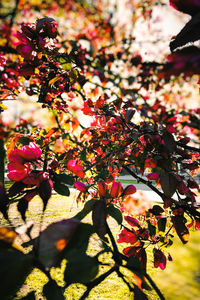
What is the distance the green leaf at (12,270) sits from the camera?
0.77ft

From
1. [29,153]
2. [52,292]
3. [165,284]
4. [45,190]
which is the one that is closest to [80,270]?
[52,292]

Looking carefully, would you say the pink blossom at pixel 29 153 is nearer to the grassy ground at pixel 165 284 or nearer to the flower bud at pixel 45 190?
the flower bud at pixel 45 190

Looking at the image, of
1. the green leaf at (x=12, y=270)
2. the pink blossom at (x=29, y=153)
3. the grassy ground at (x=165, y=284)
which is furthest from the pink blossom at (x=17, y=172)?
the grassy ground at (x=165, y=284)

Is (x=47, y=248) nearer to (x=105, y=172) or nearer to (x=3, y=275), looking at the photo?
(x=3, y=275)

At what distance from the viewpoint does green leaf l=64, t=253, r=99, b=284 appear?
0.99ft

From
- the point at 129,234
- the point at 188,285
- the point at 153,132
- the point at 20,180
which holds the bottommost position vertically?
the point at 188,285

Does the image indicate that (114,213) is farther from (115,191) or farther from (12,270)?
(12,270)

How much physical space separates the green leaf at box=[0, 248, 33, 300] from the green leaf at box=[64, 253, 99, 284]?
8 cm

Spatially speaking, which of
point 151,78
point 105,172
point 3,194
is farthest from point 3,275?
point 151,78

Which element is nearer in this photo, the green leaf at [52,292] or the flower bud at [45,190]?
the green leaf at [52,292]

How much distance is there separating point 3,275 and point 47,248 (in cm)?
6

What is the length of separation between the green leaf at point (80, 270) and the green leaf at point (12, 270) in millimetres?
79

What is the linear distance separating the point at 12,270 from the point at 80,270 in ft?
0.38

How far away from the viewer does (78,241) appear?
31 cm
